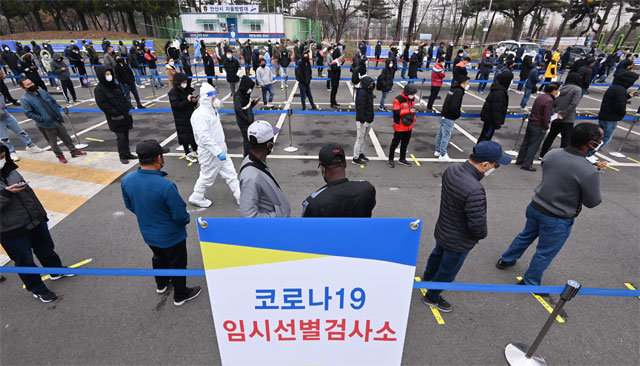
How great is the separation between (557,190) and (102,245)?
6.04m

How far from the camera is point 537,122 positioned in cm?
665

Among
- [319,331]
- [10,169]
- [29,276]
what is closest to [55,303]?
[29,276]

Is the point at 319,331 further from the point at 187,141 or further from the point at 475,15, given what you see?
the point at 475,15

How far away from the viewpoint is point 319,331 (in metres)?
1.79

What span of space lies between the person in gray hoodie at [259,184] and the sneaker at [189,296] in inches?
63.7

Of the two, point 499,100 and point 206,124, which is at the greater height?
point 499,100

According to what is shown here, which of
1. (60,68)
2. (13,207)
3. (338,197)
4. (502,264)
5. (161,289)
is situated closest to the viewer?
(338,197)

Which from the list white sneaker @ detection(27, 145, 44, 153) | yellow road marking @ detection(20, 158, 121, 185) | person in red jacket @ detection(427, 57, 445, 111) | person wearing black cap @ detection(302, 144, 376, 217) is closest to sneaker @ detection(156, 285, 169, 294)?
person wearing black cap @ detection(302, 144, 376, 217)

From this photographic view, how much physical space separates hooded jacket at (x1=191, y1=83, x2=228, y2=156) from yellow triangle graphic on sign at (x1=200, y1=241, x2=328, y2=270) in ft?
12.2

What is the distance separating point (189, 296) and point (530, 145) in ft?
25.0

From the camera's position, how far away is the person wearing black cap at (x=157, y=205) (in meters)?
2.85

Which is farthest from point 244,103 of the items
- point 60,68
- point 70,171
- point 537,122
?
point 60,68

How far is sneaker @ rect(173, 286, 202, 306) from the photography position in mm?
3553

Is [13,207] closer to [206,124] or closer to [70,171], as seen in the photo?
[206,124]
